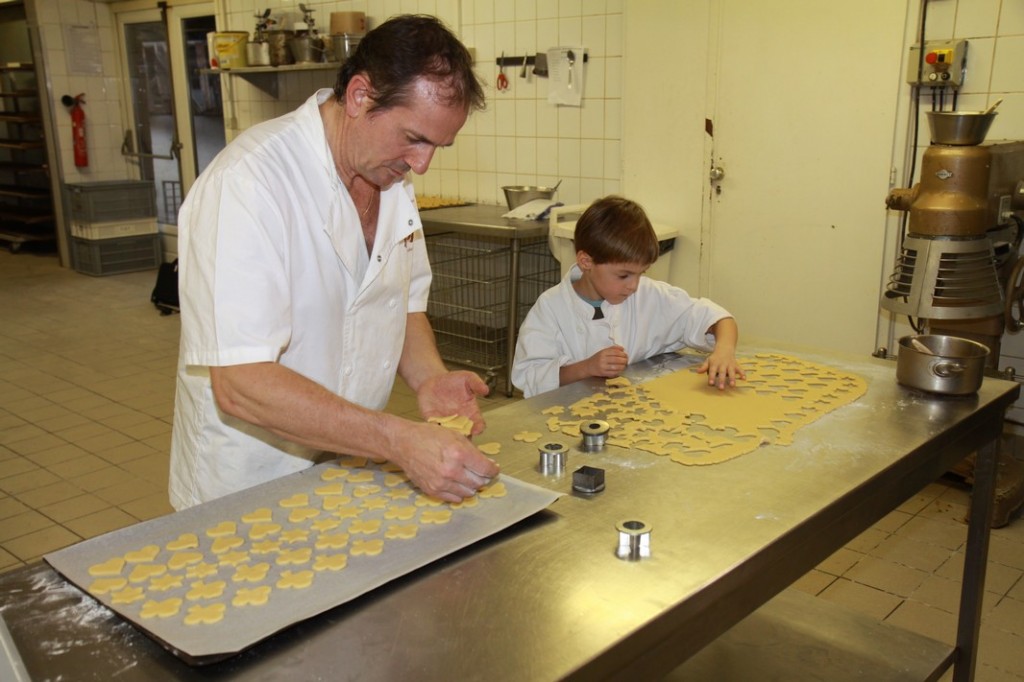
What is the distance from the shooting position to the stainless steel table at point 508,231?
4.12 metres

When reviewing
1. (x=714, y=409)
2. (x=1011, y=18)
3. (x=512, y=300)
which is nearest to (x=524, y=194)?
(x=512, y=300)

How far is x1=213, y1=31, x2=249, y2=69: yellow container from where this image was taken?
5.75 meters

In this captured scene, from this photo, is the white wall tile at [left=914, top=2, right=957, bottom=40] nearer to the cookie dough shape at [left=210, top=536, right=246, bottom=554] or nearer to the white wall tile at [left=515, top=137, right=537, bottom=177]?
the white wall tile at [left=515, top=137, right=537, bottom=177]

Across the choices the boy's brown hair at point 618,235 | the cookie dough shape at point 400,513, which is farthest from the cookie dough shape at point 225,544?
the boy's brown hair at point 618,235

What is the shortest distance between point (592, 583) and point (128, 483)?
9.09 feet

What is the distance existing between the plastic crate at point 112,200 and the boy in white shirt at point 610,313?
6290 millimetres

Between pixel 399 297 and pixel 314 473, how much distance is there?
394 mm

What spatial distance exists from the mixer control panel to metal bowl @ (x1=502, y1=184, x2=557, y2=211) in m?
1.81

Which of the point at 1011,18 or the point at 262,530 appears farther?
the point at 1011,18

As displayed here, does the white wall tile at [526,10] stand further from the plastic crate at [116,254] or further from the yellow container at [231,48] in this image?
the plastic crate at [116,254]

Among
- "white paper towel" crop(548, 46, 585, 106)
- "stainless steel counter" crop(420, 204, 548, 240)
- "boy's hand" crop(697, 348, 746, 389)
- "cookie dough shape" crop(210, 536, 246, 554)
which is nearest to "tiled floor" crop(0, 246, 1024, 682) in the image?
"stainless steel counter" crop(420, 204, 548, 240)

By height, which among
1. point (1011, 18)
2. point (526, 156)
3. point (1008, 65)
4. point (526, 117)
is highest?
point (1011, 18)

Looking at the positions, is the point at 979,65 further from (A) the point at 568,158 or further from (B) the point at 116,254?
(B) the point at 116,254

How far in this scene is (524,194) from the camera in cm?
448
